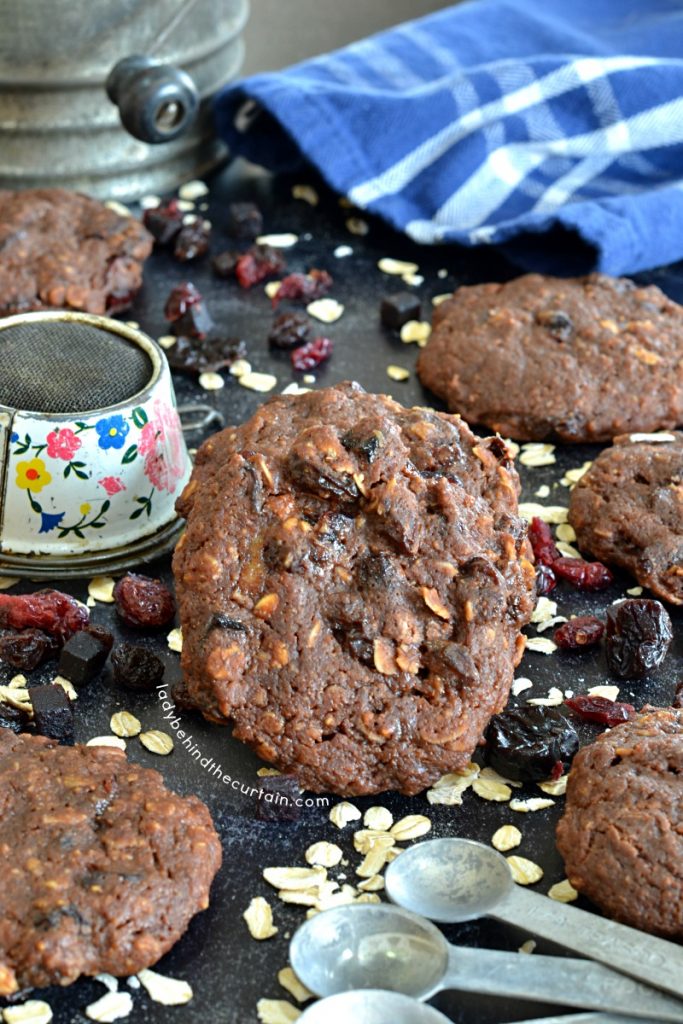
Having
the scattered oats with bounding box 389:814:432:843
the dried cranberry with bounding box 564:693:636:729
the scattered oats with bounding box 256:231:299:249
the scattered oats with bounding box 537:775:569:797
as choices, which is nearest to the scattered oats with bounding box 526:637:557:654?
the dried cranberry with bounding box 564:693:636:729

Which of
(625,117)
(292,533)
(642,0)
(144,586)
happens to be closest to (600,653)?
(292,533)

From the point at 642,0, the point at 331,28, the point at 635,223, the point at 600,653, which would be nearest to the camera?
the point at 600,653

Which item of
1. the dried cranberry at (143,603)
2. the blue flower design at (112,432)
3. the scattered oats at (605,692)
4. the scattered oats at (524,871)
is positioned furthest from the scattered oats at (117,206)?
the scattered oats at (524,871)

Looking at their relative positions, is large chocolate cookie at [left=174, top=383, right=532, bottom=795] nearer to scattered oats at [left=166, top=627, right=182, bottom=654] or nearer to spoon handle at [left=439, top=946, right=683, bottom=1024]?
scattered oats at [left=166, top=627, right=182, bottom=654]

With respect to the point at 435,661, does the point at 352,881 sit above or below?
below

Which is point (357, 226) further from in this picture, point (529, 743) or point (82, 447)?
point (529, 743)

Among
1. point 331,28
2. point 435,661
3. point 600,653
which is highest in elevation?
point 435,661

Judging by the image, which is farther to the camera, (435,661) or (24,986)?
(435,661)

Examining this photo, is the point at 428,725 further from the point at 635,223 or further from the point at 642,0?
the point at 642,0

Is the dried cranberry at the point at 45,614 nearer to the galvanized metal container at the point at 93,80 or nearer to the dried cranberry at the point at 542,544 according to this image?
the dried cranberry at the point at 542,544
